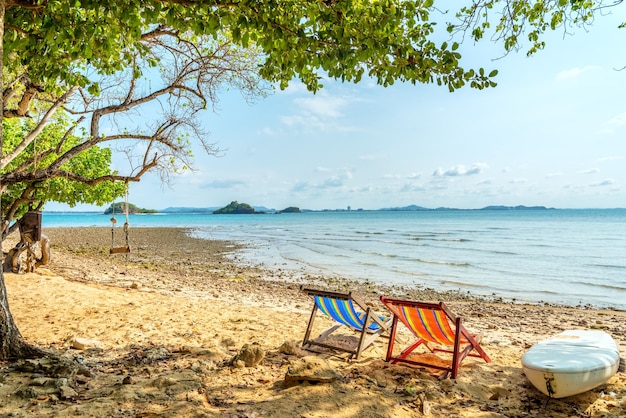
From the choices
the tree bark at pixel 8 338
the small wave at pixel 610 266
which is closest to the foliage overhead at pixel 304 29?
the tree bark at pixel 8 338

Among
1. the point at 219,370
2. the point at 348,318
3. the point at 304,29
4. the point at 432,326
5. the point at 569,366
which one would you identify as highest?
the point at 304,29

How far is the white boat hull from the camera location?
4.66 metres

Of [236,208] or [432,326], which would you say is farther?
[236,208]

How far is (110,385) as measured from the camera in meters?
4.26

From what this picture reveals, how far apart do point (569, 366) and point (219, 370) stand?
398 centimetres

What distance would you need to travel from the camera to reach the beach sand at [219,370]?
3.87 metres

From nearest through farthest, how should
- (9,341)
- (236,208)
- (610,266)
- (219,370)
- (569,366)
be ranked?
(9,341) < (569,366) < (219,370) < (610,266) < (236,208)

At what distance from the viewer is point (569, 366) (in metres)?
4.73

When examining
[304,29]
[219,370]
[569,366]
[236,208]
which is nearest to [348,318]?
[219,370]

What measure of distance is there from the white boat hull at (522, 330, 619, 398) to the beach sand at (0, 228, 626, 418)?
0.64ft

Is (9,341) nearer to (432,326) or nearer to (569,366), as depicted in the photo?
(432,326)

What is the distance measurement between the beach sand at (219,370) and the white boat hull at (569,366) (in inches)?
7.7

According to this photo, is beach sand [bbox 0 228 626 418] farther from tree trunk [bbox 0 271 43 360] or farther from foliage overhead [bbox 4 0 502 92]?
foliage overhead [bbox 4 0 502 92]

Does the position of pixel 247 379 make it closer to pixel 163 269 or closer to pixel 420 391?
pixel 420 391
